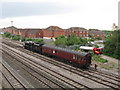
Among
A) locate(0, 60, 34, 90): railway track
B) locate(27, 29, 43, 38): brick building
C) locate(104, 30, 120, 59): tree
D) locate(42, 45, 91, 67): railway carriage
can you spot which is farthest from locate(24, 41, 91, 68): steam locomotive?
locate(27, 29, 43, 38): brick building

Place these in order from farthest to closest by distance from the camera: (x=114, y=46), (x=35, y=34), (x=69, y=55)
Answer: (x=35, y=34), (x=114, y=46), (x=69, y=55)

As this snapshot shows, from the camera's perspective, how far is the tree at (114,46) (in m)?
33.9

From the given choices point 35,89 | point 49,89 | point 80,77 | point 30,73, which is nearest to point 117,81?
point 80,77

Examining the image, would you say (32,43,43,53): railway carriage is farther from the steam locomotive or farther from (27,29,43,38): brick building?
(27,29,43,38): brick building

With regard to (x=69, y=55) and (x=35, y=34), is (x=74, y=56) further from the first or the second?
(x=35, y=34)

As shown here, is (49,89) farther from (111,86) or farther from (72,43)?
(72,43)

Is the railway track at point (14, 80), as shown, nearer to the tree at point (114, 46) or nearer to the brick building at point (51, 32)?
the tree at point (114, 46)

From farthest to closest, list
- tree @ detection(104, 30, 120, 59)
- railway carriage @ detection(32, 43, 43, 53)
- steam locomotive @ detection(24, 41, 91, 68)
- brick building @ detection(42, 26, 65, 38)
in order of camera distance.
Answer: brick building @ detection(42, 26, 65, 38) < railway carriage @ detection(32, 43, 43, 53) < tree @ detection(104, 30, 120, 59) < steam locomotive @ detection(24, 41, 91, 68)

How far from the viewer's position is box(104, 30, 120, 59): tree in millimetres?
33941

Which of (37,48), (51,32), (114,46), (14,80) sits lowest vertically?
(14,80)

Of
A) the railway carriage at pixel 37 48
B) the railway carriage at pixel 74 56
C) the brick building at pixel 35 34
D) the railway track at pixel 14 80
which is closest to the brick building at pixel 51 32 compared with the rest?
the brick building at pixel 35 34

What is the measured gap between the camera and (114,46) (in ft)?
118

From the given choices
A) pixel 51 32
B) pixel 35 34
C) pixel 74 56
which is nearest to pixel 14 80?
pixel 74 56

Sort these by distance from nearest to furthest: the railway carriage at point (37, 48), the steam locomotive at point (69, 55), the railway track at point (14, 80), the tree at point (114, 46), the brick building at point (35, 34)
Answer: the railway track at point (14, 80) → the steam locomotive at point (69, 55) → the tree at point (114, 46) → the railway carriage at point (37, 48) → the brick building at point (35, 34)
